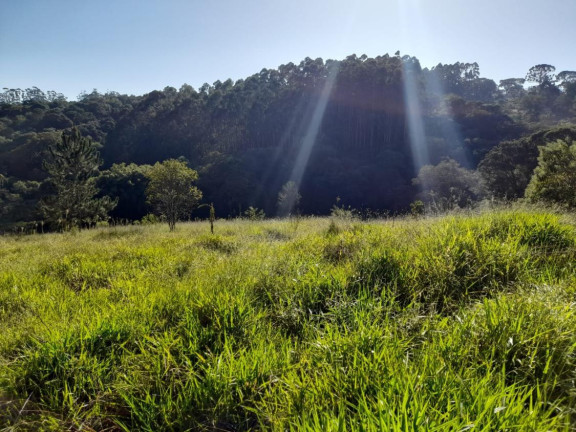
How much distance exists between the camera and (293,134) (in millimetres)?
67375

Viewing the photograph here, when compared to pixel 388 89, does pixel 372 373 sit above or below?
below

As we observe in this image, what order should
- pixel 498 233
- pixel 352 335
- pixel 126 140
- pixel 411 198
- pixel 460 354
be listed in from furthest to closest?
pixel 126 140 → pixel 411 198 → pixel 498 233 → pixel 352 335 → pixel 460 354

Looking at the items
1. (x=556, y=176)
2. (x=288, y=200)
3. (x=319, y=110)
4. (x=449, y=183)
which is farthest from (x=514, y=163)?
(x=319, y=110)

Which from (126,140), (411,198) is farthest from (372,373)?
(126,140)

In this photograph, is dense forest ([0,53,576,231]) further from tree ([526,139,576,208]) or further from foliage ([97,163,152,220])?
tree ([526,139,576,208])

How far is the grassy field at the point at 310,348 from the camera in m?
1.39

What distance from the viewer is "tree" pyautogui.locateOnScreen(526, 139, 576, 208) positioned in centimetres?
1675

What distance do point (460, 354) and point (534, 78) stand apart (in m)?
130

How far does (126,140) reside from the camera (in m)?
69.8

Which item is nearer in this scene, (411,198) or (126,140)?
(411,198)

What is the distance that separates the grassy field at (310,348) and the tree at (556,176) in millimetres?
16934

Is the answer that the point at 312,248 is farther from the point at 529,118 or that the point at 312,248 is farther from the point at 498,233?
the point at 529,118

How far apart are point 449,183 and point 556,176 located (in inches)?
879

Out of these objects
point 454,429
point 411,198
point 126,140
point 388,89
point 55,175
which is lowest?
point 411,198
